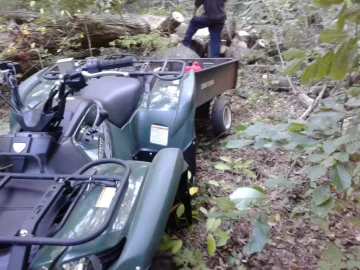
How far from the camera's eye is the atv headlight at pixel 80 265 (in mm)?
1408

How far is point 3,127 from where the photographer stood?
4500 millimetres

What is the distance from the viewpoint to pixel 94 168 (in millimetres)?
1949

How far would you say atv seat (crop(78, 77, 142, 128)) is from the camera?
280 cm

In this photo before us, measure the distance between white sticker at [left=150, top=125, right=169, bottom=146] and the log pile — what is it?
3078mm

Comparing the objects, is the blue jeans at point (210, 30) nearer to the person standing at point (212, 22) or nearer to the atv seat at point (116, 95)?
the person standing at point (212, 22)

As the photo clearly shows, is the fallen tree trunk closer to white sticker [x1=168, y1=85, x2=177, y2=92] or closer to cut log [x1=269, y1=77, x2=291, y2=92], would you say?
cut log [x1=269, y1=77, x2=291, y2=92]

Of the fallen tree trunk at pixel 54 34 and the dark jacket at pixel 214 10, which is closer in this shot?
the fallen tree trunk at pixel 54 34

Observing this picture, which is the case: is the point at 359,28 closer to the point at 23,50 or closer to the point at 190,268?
the point at 190,268

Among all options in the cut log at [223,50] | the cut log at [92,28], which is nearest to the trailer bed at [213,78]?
the cut log at [92,28]

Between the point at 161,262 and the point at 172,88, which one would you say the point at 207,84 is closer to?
the point at 172,88

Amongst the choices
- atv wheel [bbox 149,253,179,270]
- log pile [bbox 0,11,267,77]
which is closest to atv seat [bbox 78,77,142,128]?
atv wheel [bbox 149,253,179,270]

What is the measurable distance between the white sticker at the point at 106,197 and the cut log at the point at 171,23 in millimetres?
6252

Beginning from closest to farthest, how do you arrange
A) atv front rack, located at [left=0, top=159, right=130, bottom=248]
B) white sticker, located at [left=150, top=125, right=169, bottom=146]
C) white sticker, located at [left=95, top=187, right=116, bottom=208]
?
atv front rack, located at [left=0, top=159, right=130, bottom=248], white sticker, located at [left=95, top=187, right=116, bottom=208], white sticker, located at [left=150, top=125, right=169, bottom=146]

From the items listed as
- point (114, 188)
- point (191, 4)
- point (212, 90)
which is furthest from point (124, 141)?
point (191, 4)
